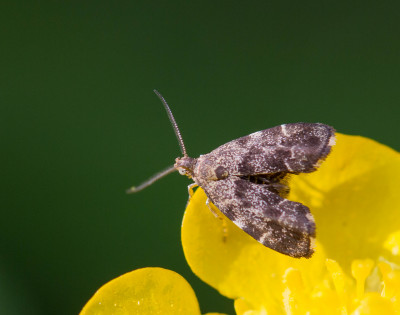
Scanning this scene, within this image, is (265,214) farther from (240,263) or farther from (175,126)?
(175,126)

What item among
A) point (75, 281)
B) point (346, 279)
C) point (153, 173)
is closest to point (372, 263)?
point (346, 279)

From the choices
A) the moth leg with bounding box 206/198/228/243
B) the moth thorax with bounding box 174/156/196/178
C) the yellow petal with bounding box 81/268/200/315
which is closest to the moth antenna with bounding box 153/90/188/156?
the moth thorax with bounding box 174/156/196/178

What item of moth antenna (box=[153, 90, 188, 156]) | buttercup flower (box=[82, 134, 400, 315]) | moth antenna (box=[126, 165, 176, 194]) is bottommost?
buttercup flower (box=[82, 134, 400, 315])

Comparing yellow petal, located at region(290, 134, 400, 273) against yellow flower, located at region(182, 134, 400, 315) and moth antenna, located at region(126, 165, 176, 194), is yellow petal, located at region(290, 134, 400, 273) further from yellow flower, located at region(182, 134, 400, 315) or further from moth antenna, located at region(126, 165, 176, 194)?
moth antenna, located at region(126, 165, 176, 194)

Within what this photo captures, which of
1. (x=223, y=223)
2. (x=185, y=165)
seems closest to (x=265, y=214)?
(x=223, y=223)

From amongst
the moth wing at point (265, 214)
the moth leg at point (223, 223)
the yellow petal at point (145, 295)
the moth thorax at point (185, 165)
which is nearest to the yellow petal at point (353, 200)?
the moth wing at point (265, 214)
